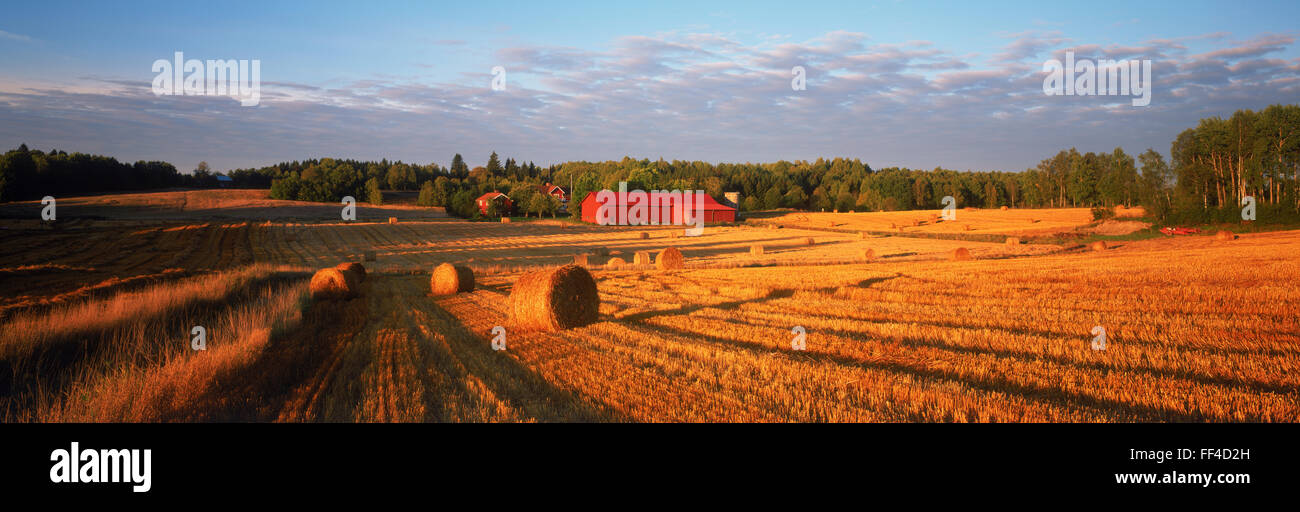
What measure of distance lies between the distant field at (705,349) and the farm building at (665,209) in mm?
59065

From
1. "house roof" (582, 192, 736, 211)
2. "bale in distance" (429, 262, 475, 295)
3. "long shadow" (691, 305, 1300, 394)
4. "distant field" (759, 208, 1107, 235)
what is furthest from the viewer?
"house roof" (582, 192, 736, 211)

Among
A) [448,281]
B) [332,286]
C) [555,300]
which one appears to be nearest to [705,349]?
[555,300]

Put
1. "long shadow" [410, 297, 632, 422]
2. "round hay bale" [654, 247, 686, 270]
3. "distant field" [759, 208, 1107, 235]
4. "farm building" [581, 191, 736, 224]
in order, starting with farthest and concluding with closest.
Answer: "farm building" [581, 191, 736, 224] < "distant field" [759, 208, 1107, 235] < "round hay bale" [654, 247, 686, 270] < "long shadow" [410, 297, 632, 422]

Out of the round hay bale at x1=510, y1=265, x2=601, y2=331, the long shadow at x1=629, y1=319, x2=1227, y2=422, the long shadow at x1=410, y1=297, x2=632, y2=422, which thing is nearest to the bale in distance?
the round hay bale at x1=510, y1=265, x2=601, y2=331

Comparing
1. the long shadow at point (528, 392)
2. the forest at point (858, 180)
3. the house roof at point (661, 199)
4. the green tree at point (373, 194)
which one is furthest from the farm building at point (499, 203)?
the long shadow at point (528, 392)

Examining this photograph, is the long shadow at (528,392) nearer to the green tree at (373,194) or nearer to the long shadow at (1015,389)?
the long shadow at (1015,389)

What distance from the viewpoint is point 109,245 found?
3403 cm

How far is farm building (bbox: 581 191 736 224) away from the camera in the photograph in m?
78.8

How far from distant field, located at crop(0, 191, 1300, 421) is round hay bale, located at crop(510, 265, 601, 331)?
0.52 meters

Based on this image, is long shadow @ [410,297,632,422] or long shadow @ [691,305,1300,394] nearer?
long shadow @ [410,297,632,422]

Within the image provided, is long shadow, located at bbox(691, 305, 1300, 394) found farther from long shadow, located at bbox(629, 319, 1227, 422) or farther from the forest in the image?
the forest

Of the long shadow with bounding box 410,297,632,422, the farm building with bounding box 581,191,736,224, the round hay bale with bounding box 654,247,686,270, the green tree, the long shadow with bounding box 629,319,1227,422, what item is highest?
the green tree
